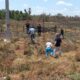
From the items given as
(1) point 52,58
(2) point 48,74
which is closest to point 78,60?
(1) point 52,58

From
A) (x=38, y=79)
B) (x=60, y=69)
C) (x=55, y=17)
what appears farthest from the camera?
(x=55, y=17)

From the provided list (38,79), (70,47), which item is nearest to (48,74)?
(38,79)

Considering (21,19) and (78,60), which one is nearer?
(78,60)

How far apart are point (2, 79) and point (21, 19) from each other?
71.3m

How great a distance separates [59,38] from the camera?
22.0m

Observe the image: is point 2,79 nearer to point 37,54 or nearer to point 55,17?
point 37,54

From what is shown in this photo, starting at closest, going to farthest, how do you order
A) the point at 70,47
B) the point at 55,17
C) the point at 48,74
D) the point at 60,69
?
the point at 48,74
the point at 60,69
the point at 70,47
the point at 55,17

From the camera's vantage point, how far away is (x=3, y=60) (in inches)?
727

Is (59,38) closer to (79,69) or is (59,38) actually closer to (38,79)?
(79,69)

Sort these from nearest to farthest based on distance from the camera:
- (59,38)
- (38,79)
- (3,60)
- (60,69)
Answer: (38,79)
(60,69)
(3,60)
(59,38)

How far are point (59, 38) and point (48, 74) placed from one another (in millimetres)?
7782

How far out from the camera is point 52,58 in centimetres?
2103

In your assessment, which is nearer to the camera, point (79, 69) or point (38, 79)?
point (38, 79)

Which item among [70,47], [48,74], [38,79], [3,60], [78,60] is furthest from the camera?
[70,47]
